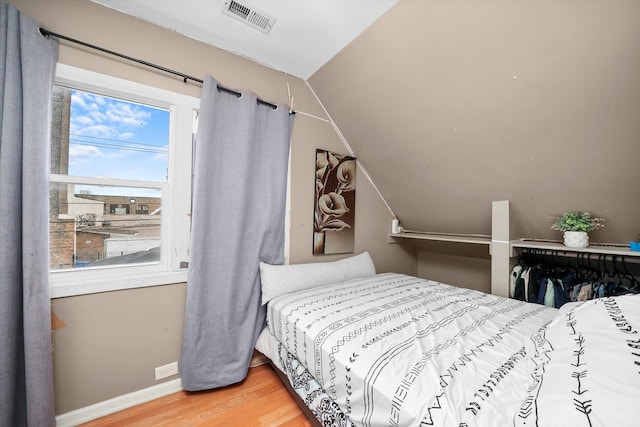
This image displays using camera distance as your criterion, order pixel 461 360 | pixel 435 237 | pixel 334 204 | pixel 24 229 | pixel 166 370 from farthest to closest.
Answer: pixel 435 237, pixel 334 204, pixel 166 370, pixel 24 229, pixel 461 360

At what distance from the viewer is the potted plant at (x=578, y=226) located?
176 cm

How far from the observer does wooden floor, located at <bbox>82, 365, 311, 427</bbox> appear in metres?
1.47

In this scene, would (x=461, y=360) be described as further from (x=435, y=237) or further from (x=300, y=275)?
(x=435, y=237)

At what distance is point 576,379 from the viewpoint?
0.72 m

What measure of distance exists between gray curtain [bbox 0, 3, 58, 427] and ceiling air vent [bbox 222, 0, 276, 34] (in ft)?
3.35

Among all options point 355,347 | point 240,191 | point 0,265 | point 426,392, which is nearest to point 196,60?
point 240,191

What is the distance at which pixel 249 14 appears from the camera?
162 centimetres

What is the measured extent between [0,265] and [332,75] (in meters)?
2.43

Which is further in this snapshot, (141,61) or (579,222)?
(579,222)

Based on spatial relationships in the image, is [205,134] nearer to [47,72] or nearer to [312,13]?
[47,72]

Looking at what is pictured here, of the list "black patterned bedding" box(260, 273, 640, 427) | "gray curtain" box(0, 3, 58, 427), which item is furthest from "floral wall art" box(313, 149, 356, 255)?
"gray curtain" box(0, 3, 58, 427)

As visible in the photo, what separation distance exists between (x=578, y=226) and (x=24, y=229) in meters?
3.37

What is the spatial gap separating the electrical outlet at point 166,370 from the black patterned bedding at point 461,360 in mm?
Answer: 748

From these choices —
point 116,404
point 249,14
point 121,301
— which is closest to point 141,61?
point 249,14
